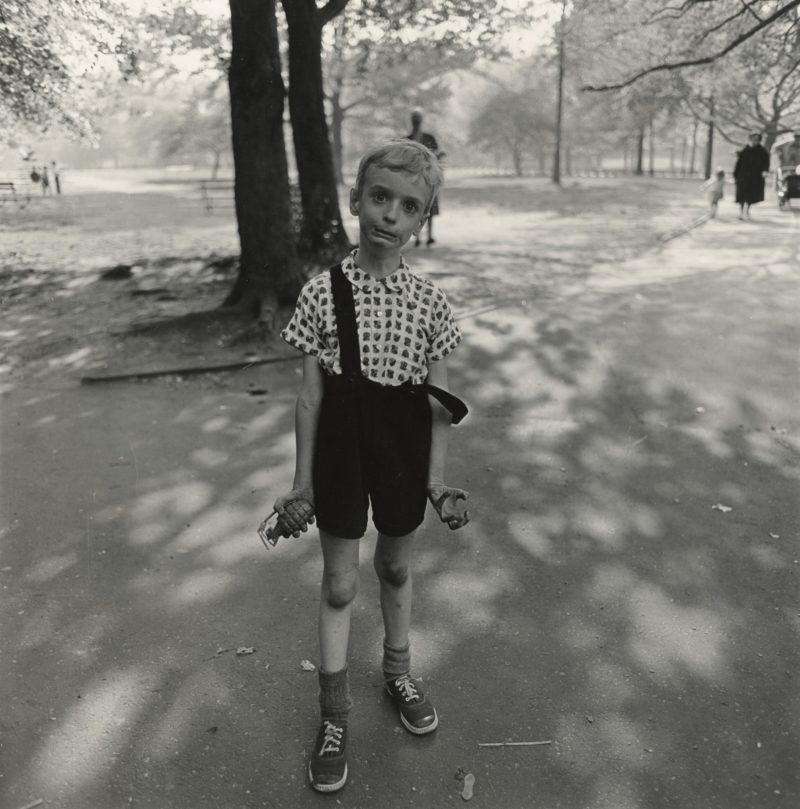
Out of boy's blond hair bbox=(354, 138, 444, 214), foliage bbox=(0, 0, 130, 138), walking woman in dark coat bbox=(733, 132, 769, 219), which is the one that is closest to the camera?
boy's blond hair bbox=(354, 138, 444, 214)

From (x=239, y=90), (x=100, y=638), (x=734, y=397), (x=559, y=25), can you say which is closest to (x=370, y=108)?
(x=559, y=25)

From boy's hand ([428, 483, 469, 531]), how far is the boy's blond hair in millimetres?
887

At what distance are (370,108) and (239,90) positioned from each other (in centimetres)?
4235

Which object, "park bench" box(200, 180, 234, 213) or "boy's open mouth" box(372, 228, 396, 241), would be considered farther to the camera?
"park bench" box(200, 180, 234, 213)

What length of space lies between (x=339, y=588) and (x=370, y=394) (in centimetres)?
67

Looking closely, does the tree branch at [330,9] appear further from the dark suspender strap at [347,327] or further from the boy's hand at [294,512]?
the boy's hand at [294,512]

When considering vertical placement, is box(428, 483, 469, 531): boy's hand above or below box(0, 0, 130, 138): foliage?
below

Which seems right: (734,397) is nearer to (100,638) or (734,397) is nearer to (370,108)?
(100,638)

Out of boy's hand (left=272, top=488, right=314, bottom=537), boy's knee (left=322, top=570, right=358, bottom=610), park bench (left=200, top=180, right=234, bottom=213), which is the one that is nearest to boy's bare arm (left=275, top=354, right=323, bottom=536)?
boy's hand (left=272, top=488, right=314, bottom=537)

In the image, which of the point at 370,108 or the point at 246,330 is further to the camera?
the point at 370,108

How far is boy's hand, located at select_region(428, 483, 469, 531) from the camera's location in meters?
2.55

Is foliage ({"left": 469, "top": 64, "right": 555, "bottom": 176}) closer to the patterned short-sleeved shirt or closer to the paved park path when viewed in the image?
the paved park path

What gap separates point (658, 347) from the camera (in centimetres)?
761

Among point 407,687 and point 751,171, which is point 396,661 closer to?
point 407,687
